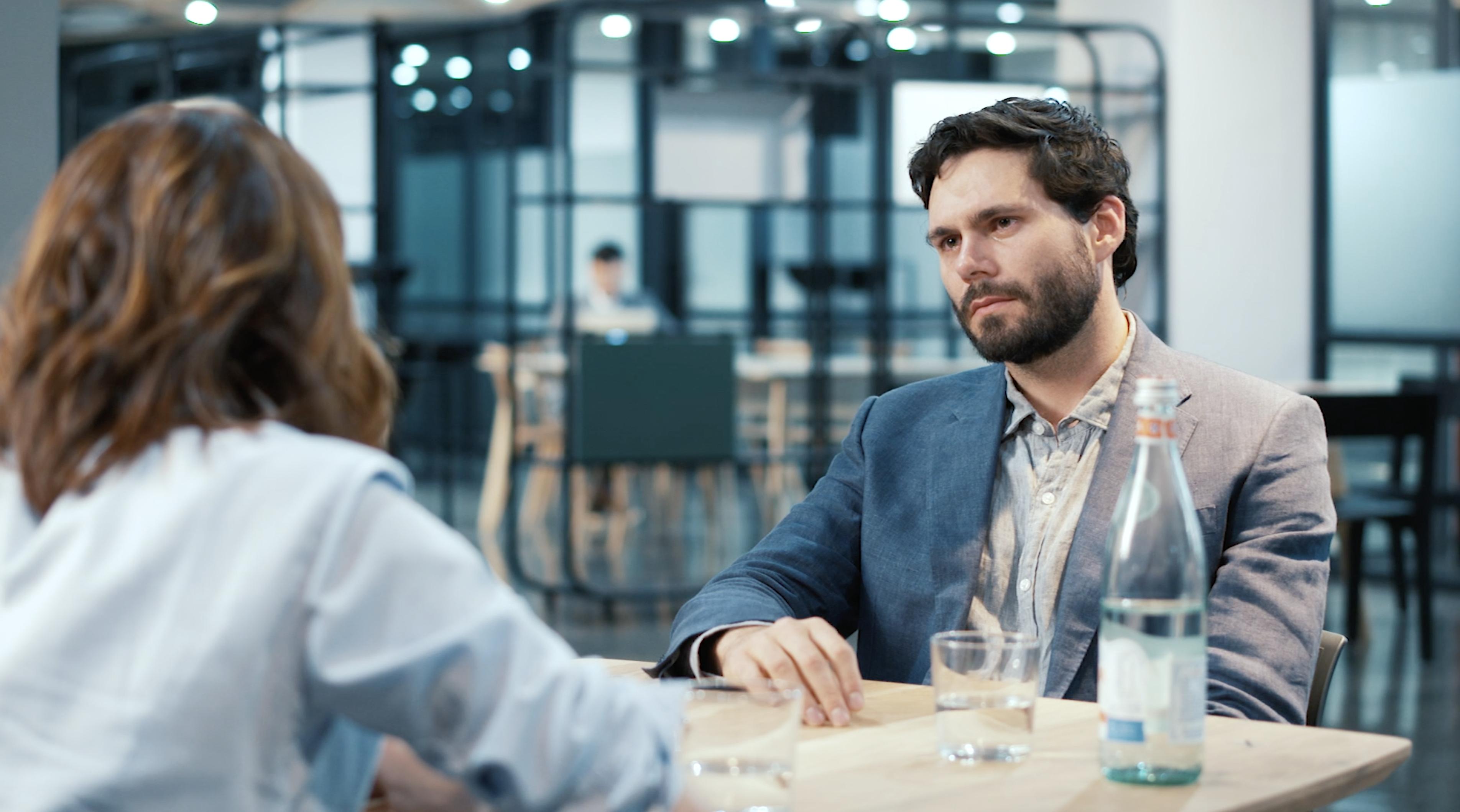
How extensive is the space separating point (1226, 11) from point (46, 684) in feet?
25.0

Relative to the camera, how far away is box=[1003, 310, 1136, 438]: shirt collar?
6.21 feet

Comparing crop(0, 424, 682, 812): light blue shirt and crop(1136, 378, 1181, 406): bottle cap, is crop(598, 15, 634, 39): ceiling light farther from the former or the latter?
crop(0, 424, 682, 812): light blue shirt

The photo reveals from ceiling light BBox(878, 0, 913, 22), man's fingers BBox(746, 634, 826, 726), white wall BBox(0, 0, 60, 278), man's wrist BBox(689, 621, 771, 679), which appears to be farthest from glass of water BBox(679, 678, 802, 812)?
ceiling light BBox(878, 0, 913, 22)

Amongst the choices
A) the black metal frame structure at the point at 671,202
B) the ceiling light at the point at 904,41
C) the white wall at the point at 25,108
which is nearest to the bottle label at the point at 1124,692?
the white wall at the point at 25,108

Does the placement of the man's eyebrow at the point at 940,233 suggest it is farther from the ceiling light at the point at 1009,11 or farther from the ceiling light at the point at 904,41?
the ceiling light at the point at 1009,11

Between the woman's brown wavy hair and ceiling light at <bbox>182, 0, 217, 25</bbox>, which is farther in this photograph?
ceiling light at <bbox>182, 0, 217, 25</bbox>

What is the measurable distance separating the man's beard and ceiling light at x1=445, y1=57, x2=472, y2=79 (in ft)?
33.7

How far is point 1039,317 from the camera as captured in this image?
6.25 ft

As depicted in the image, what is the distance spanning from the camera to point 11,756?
2.68 ft

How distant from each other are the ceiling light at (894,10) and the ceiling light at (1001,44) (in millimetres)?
637

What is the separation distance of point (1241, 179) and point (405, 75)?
22.5ft

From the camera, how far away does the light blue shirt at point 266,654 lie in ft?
2.61

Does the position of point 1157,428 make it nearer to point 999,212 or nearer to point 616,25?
point 999,212

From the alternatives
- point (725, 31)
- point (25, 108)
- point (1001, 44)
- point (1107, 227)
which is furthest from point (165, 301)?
point (1001, 44)
